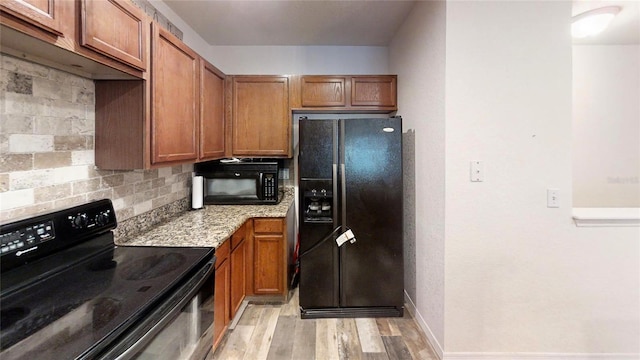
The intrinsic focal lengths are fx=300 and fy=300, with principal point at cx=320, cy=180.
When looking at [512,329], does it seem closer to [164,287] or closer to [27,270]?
[164,287]

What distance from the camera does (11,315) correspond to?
951mm

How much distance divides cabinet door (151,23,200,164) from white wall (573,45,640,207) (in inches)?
145

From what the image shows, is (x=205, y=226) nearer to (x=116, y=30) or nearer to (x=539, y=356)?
(x=116, y=30)

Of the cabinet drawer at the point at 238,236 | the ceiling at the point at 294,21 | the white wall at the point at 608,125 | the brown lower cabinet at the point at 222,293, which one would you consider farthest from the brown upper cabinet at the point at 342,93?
the white wall at the point at 608,125

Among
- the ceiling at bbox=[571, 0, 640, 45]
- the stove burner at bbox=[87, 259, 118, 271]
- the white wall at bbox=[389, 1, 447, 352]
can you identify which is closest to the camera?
the stove burner at bbox=[87, 259, 118, 271]

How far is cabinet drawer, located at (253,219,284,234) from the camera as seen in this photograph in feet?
8.79

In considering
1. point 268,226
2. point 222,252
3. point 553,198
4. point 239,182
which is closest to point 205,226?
point 222,252

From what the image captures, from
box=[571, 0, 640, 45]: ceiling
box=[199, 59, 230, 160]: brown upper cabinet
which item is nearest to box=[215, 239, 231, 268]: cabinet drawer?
box=[199, 59, 230, 160]: brown upper cabinet

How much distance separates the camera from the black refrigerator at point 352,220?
2.53 m

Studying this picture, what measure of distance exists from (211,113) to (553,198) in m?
2.66

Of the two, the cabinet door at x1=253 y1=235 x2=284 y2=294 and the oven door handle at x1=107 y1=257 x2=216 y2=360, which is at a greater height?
the oven door handle at x1=107 y1=257 x2=216 y2=360

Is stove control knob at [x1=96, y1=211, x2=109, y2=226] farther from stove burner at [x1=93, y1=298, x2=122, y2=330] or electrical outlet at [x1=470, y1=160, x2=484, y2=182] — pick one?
electrical outlet at [x1=470, y1=160, x2=484, y2=182]

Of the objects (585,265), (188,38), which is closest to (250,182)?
(188,38)

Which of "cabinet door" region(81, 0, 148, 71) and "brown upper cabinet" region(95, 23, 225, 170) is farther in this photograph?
"brown upper cabinet" region(95, 23, 225, 170)
